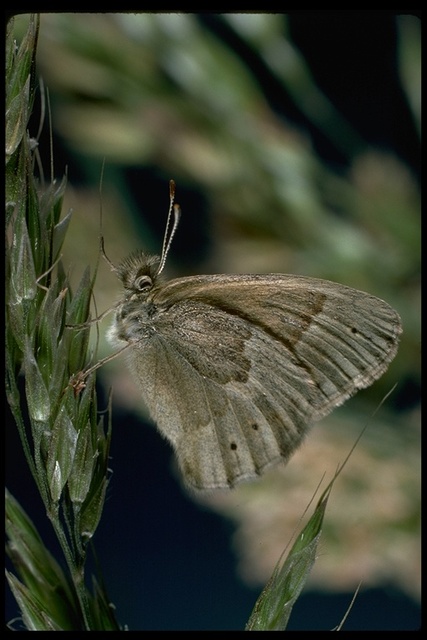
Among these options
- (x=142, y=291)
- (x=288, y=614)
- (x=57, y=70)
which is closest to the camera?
(x=288, y=614)

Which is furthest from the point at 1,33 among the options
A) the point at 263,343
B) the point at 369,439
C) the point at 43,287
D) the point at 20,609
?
the point at 369,439

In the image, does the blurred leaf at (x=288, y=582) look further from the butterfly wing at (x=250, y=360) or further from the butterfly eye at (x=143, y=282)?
the butterfly eye at (x=143, y=282)

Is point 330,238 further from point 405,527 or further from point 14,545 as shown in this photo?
point 14,545

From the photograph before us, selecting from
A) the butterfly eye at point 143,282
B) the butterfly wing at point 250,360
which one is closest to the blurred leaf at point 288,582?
the butterfly wing at point 250,360

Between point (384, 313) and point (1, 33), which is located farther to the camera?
point (384, 313)

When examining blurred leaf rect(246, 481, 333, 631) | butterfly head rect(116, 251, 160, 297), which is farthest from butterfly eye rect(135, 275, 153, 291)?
blurred leaf rect(246, 481, 333, 631)

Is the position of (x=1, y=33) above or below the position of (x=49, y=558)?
above

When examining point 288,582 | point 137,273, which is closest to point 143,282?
point 137,273

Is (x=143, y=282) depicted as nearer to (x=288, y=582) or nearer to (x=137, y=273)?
(x=137, y=273)
